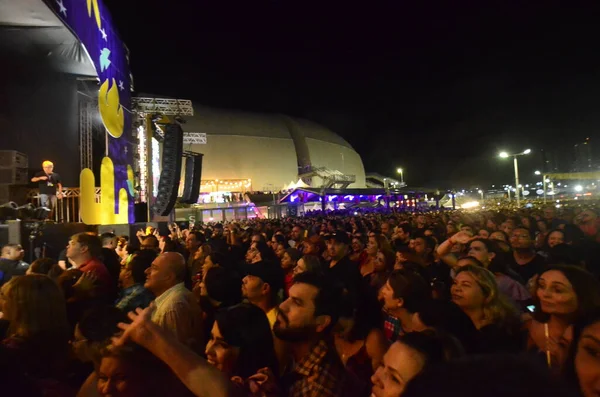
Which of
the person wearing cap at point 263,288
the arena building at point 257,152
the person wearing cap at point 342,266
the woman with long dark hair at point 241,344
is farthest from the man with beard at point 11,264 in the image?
the arena building at point 257,152

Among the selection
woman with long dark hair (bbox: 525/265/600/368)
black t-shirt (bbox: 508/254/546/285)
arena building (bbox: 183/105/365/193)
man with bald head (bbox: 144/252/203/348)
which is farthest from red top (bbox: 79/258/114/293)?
arena building (bbox: 183/105/365/193)

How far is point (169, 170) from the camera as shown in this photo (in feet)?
50.8

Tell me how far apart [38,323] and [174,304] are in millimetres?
828

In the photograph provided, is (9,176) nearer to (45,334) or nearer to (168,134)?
(168,134)

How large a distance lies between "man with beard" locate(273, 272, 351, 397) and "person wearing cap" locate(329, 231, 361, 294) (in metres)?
1.49

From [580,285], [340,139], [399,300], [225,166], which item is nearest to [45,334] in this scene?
[399,300]

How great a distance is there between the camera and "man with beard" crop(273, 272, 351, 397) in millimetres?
1960

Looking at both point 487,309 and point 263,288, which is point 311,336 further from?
point 487,309

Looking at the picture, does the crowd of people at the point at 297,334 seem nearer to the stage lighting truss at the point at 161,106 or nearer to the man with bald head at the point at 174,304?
the man with bald head at the point at 174,304

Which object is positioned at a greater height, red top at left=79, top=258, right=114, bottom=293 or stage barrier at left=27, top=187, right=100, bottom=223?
stage barrier at left=27, top=187, right=100, bottom=223

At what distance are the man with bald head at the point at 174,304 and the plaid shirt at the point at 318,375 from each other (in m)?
0.81

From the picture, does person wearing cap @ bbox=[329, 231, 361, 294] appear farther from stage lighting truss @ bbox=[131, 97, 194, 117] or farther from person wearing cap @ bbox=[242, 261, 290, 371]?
stage lighting truss @ bbox=[131, 97, 194, 117]

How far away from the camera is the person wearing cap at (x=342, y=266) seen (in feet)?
13.9

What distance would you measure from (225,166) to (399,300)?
59.8m
